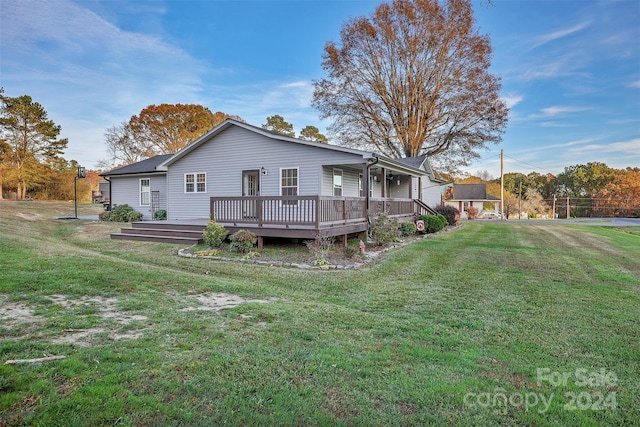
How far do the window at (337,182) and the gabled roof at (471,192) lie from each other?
102 feet

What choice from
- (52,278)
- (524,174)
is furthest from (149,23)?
(524,174)

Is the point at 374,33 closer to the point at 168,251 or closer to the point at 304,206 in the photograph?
the point at 304,206

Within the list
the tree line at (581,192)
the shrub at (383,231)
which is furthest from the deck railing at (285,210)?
the tree line at (581,192)

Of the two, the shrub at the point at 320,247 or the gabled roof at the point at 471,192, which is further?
the gabled roof at the point at 471,192

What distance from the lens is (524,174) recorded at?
5578cm

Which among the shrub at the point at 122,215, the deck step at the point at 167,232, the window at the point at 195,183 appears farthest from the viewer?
the shrub at the point at 122,215

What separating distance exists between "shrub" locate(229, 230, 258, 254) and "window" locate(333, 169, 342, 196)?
195 inches

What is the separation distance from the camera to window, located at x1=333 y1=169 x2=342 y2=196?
1356 centimetres

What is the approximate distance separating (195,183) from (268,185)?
12.8 ft

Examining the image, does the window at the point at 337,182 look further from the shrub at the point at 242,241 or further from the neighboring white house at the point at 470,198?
the neighboring white house at the point at 470,198

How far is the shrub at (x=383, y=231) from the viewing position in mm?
11062

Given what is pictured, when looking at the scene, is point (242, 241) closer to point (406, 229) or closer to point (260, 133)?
point (260, 133)

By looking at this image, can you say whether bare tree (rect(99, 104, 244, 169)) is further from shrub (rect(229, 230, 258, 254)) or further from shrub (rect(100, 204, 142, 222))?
shrub (rect(229, 230, 258, 254))

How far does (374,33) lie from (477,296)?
91.2 ft
